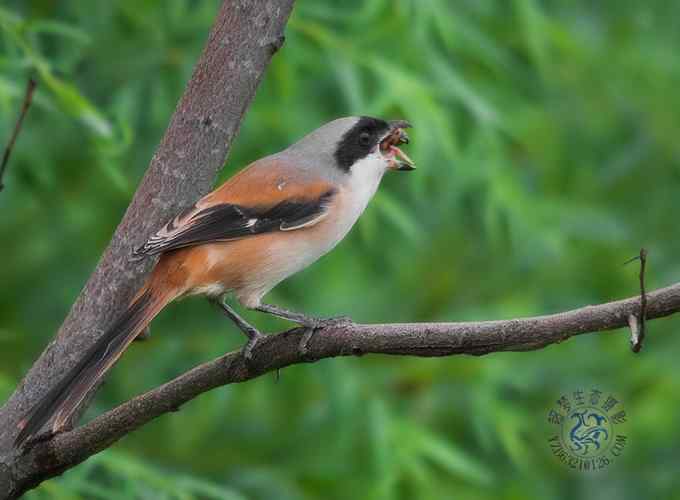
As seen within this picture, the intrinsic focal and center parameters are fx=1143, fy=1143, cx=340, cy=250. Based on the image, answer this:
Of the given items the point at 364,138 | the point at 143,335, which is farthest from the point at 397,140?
the point at 143,335

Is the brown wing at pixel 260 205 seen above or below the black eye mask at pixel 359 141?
below

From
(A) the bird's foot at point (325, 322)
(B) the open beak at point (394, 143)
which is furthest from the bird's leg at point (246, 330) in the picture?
(B) the open beak at point (394, 143)

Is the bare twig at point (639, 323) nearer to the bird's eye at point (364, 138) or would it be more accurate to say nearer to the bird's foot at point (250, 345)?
the bird's foot at point (250, 345)

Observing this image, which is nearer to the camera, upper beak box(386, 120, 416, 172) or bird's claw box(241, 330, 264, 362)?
bird's claw box(241, 330, 264, 362)

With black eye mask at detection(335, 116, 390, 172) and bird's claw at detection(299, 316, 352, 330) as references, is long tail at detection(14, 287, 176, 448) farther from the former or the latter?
black eye mask at detection(335, 116, 390, 172)

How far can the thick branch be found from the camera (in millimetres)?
2637

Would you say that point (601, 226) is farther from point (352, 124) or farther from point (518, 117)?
point (352, 124)

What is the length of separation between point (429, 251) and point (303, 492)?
101 inches

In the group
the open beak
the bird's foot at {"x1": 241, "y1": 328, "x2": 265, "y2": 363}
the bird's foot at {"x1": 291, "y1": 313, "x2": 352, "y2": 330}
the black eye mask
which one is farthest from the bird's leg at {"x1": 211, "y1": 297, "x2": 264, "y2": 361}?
the open beak

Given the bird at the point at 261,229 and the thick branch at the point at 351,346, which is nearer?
the thick branch at the point at 351,346

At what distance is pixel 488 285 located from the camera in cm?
824

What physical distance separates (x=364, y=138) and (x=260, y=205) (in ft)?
1.77

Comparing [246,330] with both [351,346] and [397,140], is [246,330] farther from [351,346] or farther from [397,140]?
[397,140]

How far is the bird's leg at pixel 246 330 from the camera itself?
321 centimetres
